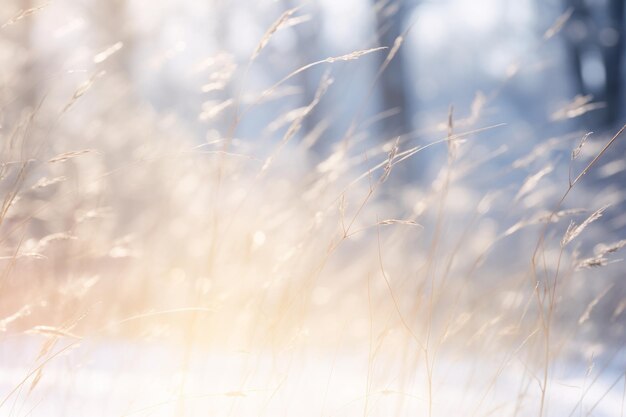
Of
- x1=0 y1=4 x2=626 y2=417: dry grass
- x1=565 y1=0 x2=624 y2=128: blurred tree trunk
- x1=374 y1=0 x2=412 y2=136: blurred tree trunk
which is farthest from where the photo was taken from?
x1=374 y1=0 x2=412 y2=136: blurred tree trunk

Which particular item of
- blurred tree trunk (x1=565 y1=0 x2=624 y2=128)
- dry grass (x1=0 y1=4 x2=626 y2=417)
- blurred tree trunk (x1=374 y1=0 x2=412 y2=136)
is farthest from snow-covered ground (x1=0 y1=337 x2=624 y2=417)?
blurred tree trunk (x1=374 y1=0 x2=412 y2=136)

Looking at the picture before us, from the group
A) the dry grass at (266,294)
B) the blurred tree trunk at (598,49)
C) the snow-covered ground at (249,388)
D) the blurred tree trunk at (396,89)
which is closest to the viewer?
the dry grass at (266,294)

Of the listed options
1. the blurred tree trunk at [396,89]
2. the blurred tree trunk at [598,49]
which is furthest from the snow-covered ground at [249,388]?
the blurred tree trunk at [396,89]

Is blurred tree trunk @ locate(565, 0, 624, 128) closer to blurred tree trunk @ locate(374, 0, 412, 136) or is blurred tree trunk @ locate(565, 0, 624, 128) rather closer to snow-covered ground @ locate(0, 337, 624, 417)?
blurred tree trunk @ locate(374, 0, 412, 136)

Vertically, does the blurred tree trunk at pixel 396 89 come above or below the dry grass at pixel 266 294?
below

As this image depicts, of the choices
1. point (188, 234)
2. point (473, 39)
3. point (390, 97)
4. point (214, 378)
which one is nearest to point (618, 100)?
point (390, 97)

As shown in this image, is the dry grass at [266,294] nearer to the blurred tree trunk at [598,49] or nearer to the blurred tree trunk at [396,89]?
the blurred tree trunk at [598,49]

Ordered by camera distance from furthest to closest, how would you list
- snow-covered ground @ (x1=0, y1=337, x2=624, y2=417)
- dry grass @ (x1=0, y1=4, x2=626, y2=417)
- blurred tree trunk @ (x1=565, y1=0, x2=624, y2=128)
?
blurred tree trunk @ (x1=565, y1=0, x2=624, y2=128)
snow-covered ground @ (x1=0, y1=337, x2=624, y2=417)
dry grass @ (x1=0, y1=4, x2=626, y2=417)

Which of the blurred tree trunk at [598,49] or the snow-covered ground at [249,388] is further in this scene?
the blurred tree trunk at [598,49]

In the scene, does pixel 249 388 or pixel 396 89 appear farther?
pixel 396 89

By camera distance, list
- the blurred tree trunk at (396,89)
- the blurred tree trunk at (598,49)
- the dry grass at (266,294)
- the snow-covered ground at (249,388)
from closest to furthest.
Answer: the dry grass at (266,294) → the snow-covered ground at (249,388) → the blurred tree trunk at (598,49) → the blurred tree trunk at (396,89)

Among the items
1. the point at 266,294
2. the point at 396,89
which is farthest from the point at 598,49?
the point at 266,294

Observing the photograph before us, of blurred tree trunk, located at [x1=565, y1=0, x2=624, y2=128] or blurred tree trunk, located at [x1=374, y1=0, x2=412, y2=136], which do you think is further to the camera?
blurred tree trunk, located at [x1=374, y1=0, x2=412, y2=136]

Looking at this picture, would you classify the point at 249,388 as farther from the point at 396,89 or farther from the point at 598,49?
the point at 396,89
